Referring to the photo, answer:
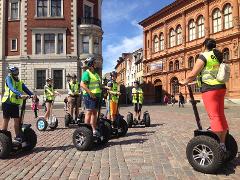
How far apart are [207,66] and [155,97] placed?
4514 cm

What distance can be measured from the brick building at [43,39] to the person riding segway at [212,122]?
100.0 feet

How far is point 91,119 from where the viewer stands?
26.1 feet

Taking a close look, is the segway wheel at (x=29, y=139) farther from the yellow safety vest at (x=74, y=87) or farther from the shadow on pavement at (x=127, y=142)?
the yellow safety vest at (x=74, y=87)

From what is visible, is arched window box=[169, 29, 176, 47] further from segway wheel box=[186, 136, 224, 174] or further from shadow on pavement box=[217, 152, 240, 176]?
segway wheel box=[186, 136, 224, 174]

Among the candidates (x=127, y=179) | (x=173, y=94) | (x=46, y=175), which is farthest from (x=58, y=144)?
(x=173, y=94)

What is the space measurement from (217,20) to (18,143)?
36.0 m

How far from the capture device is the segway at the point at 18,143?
699 centimetres

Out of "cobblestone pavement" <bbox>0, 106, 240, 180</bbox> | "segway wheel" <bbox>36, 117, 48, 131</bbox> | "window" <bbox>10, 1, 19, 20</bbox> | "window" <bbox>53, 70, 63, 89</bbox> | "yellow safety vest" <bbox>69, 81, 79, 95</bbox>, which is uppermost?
"window" <bbox>10, 1, 19, 20</bbox>

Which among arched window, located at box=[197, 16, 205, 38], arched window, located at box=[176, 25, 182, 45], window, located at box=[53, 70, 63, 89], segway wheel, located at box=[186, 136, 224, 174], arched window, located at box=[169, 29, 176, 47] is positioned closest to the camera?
segway wheel, located at box=[186, 136, 224, 174]

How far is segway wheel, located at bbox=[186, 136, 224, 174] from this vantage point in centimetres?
548

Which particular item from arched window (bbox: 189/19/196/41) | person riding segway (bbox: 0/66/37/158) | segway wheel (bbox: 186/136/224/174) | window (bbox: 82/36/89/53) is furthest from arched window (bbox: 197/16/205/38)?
segway wheel (bbox: 186/136/224/174)

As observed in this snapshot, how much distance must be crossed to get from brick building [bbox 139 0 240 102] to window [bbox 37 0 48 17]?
56.6ft

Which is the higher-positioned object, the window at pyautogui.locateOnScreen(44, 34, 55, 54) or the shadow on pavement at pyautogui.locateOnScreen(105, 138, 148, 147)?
the window at pyautogui.locateOnScreen(44, 34, 55, 54)

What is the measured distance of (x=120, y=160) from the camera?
661 centimetres
